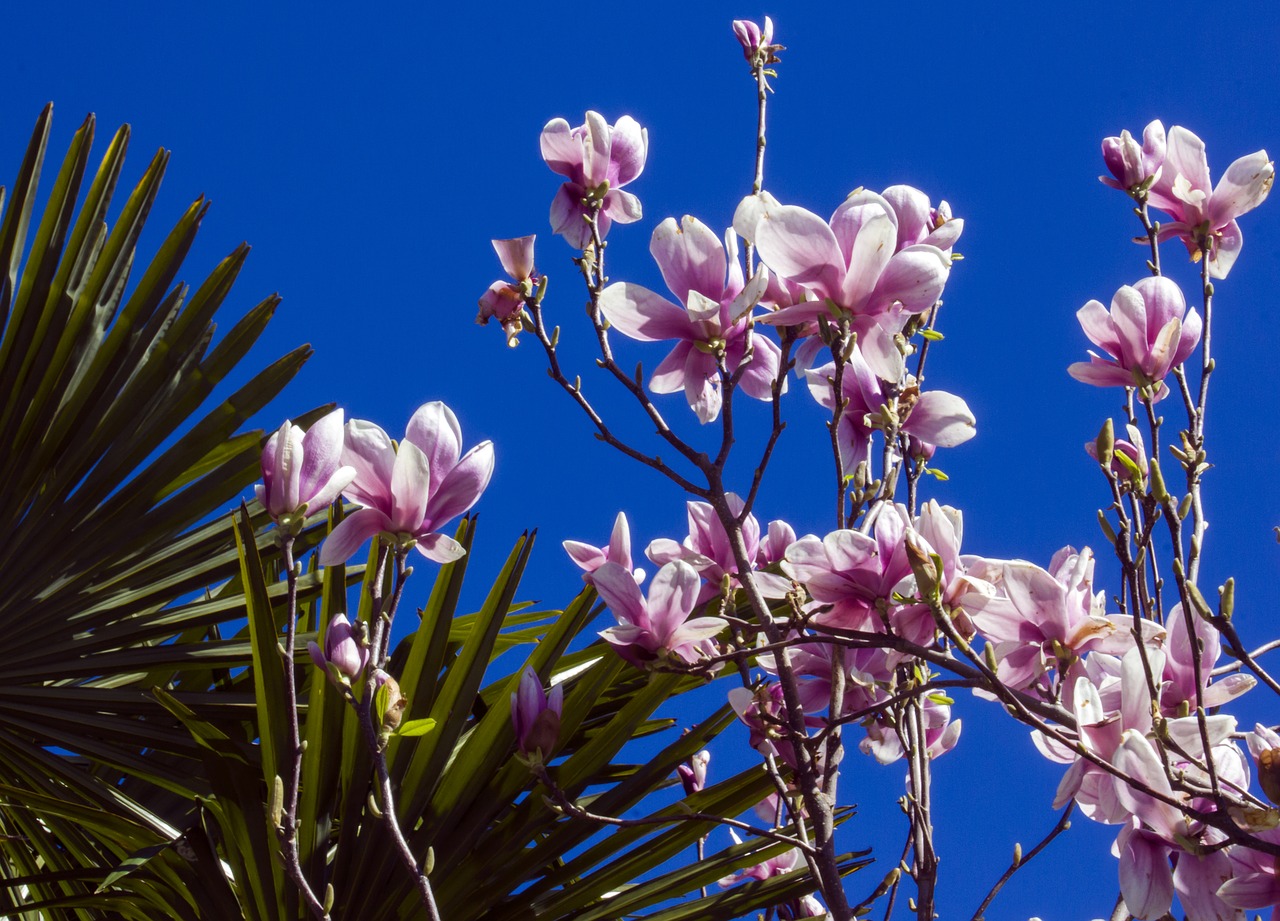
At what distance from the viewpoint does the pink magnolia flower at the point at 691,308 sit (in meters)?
1.09

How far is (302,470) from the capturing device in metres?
1.03

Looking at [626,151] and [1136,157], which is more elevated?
[1136,157]

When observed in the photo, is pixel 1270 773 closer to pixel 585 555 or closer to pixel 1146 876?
pixel 1146 876

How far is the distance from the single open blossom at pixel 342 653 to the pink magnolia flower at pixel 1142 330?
80cm

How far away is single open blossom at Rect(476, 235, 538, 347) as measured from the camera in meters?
1.32

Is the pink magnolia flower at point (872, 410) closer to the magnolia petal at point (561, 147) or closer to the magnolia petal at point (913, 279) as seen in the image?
the magnolia petal at point (913, 279)

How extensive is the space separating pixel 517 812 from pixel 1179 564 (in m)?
0.99

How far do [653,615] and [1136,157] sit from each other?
917 millimetres

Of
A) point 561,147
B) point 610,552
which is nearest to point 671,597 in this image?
point 610,552

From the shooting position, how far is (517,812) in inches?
60.0

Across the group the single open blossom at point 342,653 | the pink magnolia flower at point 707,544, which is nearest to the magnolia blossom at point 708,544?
the pink magnolia flower at point 707,544

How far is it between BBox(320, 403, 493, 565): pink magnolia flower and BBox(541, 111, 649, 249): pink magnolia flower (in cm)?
37

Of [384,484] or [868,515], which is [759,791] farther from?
[384,484]

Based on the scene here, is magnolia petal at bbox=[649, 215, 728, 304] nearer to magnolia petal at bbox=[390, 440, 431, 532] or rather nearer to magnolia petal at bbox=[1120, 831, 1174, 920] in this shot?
magnolia petal at bbox=[390, 440, 431, 532]
